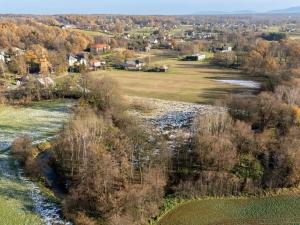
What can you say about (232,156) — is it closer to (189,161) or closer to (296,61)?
(189,161)

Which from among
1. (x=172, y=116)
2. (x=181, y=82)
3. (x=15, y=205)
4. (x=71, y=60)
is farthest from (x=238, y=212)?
(x=71, y=60)

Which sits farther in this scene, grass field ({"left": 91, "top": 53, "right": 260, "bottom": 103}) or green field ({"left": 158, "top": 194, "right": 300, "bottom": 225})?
grass field ({"left": 91, "top": 53, "right": 260, "bottom": 103})

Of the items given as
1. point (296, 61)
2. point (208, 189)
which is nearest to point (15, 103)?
point (208, 189)

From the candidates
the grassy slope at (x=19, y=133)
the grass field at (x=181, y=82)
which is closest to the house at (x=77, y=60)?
the grass field at (x=181, y=82)

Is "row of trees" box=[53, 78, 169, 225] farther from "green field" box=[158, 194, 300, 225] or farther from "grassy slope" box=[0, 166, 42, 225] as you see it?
"grassy slope" box=[0, 166, 42, 225]

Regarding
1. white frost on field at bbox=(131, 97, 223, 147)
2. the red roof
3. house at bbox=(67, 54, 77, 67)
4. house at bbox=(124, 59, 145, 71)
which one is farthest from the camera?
the red roof

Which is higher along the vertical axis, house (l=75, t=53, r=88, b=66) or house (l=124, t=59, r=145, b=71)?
house (l=75, t=53, r=88, b=66)

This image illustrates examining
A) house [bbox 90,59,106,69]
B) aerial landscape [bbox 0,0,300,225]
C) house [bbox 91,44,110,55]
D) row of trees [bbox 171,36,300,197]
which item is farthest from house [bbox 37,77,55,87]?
house [bbox 91,44,110,55]

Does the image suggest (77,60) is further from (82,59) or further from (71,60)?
(71,60)
